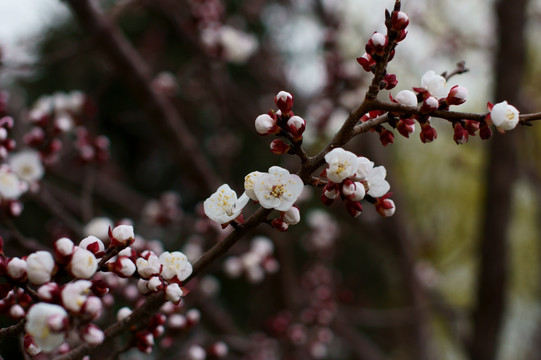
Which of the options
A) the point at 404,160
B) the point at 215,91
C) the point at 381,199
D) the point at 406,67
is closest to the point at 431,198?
the point at 404,160

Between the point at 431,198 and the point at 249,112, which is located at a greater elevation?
the point at 249,112

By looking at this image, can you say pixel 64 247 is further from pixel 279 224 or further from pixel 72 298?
pixel 279 224

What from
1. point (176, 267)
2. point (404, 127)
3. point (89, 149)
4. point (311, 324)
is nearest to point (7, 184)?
point (176, 267)

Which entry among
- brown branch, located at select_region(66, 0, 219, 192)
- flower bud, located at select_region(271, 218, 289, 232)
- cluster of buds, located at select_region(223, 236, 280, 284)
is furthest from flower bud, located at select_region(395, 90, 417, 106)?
brown branch, located at select_region(66, 0, 219, 192)

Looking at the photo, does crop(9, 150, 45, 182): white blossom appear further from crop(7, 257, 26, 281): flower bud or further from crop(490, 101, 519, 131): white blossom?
crop(490, 101, 519, 131): white blossom

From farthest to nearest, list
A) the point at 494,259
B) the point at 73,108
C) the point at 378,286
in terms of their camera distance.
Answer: the point at 378,286
the point at 494,259
the point at 73,108

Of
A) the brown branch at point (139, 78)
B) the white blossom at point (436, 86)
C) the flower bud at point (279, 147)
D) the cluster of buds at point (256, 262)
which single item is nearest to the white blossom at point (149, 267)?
the flower bud at point (279, 147)

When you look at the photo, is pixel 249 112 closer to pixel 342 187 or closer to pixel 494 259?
pixel 494 259
